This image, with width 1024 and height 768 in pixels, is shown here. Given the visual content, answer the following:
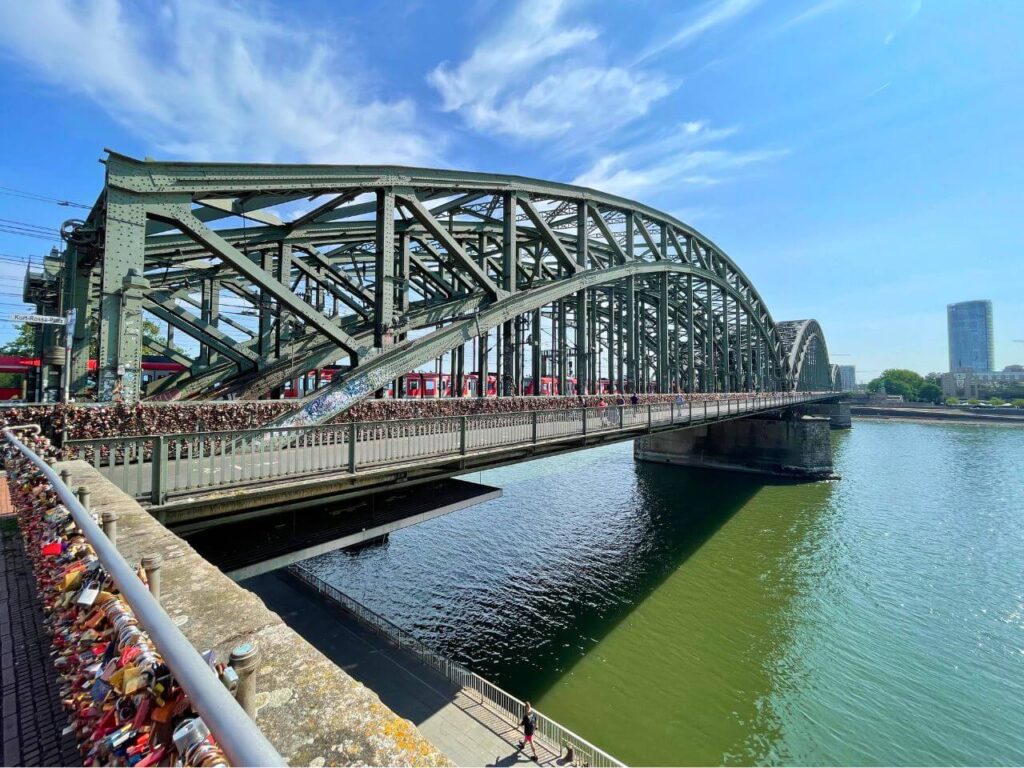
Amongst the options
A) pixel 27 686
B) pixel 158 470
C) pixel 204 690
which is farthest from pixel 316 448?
pixel 204 690

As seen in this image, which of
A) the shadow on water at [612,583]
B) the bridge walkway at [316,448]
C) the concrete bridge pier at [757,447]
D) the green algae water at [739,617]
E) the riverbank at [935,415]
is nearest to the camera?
the bridge walkway at [316,448]

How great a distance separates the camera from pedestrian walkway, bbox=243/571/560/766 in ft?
35.4

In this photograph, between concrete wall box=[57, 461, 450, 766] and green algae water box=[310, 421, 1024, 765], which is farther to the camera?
green algae water box=[310, 421, 1024, 765]

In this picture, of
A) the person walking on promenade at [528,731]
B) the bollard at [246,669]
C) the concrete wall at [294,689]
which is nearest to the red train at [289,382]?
the person walking on promenade at [528,731]

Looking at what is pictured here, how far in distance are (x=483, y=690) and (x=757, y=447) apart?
147ft

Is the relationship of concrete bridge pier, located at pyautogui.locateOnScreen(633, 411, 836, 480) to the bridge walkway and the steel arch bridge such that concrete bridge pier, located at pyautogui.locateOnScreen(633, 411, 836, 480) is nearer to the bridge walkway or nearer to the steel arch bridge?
the steel arch bridge

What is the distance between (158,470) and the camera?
6258mm

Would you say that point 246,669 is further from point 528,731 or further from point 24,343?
point 24,343

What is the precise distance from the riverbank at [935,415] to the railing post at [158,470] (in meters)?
139

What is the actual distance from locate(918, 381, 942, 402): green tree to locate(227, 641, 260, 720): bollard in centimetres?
18403

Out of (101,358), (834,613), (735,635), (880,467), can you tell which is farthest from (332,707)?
(880,467)

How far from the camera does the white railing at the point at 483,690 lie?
35.1 ft

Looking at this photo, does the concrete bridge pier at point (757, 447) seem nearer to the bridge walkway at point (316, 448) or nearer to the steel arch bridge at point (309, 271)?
the steel arch bridge at point (309, 271)

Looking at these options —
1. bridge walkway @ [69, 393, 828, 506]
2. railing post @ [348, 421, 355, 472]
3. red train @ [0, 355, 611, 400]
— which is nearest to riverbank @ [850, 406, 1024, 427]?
red train @ [0, 355, 611, 400]
